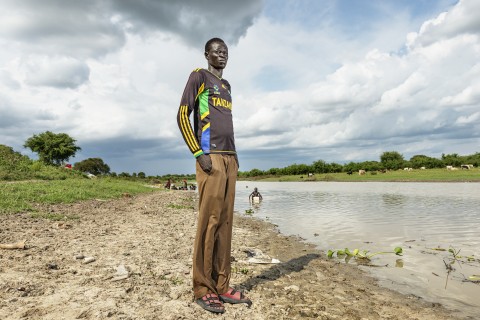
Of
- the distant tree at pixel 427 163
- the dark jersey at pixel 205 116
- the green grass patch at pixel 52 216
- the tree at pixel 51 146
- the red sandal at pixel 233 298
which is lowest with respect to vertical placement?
the red sandal at pixel 233 298

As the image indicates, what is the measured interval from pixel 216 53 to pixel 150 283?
379 centimetres

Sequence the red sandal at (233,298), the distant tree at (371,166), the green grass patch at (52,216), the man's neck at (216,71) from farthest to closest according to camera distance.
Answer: the distant tree at (371,166), the green grass patch at (52,216), the man's neck at (216,71), the red sandal at (233,298)

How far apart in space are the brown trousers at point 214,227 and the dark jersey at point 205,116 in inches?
7.6

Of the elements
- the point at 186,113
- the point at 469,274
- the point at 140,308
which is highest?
the point at 186,113

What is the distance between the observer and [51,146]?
57906 millimetres

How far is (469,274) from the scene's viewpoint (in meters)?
7.52

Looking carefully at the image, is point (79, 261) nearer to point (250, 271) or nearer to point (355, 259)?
point (250, 271)

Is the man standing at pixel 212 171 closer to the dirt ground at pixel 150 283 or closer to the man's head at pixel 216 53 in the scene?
the man's head at pixel 216 53

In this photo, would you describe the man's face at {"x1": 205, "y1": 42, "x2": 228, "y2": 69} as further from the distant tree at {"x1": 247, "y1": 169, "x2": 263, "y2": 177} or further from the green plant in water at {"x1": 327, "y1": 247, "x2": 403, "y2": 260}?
the distant tree at {"x1": 247, "y1": 169, "x2": 263, "y2": 177}

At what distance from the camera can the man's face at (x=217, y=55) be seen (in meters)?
4.85

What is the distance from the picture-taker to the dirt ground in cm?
446

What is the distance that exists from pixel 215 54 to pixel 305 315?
3.98 m

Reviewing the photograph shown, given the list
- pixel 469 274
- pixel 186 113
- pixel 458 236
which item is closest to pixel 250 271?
pixel 186 113

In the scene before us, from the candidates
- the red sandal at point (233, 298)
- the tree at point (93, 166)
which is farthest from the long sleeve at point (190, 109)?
the tree at point (93, 166)
